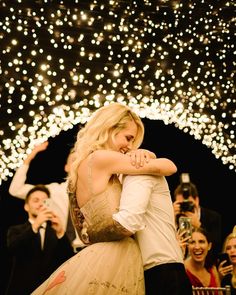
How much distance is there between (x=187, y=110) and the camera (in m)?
5.06

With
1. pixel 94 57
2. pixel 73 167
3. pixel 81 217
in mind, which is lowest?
pixel 81 217

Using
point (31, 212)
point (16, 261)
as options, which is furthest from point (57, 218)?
point (16, 261)

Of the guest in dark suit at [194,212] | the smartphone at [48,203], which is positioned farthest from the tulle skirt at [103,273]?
the smartphone at [48,203]

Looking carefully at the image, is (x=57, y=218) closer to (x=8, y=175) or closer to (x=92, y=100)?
(x=8, y=175)

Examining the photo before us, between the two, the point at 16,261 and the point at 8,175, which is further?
the point at 8,175

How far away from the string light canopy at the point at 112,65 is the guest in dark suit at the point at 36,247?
1.50 feet

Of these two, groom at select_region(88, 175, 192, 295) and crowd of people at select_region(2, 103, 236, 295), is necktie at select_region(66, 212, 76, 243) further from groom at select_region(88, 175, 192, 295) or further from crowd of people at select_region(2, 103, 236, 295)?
→ groom at select_region(88, 175, 192, 295)

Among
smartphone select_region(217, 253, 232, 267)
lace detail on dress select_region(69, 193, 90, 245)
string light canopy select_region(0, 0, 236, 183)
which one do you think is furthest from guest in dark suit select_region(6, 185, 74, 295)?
lace detail on dress select_region(69, 193, 90, 245)

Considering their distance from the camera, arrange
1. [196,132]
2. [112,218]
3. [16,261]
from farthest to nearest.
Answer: [196,132]
[16,261]
[112,218]

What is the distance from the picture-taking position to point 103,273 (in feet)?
6.34

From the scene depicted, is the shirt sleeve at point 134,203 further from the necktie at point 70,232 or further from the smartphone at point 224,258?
the necktie at point 70,232

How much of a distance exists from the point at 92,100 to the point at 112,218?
3.02m

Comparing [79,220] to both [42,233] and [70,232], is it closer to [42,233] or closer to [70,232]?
[42,233]

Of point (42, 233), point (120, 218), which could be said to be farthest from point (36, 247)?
point (120, 218)
